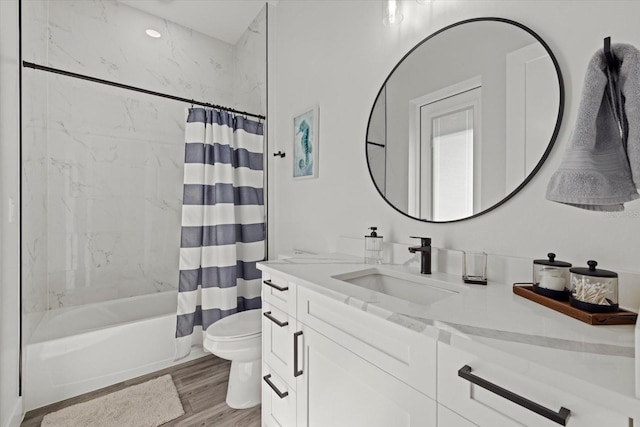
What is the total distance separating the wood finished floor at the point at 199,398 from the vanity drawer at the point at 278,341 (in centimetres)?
50

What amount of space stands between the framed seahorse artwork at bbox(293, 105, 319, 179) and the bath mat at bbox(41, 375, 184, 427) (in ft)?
5.27

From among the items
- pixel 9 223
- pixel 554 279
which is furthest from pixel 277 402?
pixel 9 223

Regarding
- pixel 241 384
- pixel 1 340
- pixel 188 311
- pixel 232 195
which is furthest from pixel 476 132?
pixel 1 340

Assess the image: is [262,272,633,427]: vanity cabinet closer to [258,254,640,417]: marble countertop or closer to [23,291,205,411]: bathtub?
[258,254,640,417]: marble countertop

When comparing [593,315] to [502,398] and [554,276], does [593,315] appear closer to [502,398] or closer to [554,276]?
[554,276]

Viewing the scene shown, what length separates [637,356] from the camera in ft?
1.29

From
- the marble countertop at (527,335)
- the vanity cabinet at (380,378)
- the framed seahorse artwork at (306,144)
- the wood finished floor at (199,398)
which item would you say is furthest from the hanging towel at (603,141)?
the wood finished floor at (199,398)

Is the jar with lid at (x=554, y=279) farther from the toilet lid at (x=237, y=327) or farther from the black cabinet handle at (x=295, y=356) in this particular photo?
the toilet lid at (x=237, y=327)

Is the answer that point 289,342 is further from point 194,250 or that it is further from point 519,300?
point 194,250

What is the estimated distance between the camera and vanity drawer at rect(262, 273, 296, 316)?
1170 mm

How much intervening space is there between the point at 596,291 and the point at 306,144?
1.67m

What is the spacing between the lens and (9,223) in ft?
4.67

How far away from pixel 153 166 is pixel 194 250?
116 cm

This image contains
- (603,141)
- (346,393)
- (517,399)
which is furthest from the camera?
(346,393)
